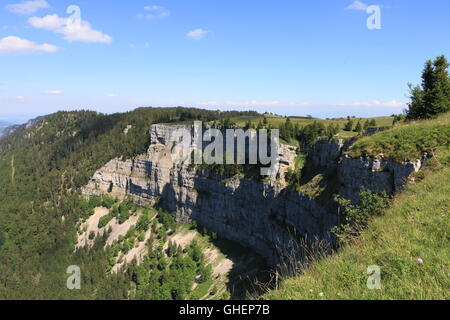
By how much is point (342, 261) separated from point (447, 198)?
5.33 m

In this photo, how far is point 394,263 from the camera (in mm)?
7082

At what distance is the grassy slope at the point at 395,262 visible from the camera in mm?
6207

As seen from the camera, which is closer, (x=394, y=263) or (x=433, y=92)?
(x=394, y=263)

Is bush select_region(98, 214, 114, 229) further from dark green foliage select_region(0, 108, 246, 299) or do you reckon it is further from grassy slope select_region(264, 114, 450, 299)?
grassy slope select_region(264, 114, 450, 299)

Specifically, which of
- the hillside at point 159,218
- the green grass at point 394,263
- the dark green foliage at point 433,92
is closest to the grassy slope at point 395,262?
the green grass at point 394,263

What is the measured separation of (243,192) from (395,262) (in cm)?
8159

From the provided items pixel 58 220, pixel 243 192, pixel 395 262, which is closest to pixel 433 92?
pixel 395 262

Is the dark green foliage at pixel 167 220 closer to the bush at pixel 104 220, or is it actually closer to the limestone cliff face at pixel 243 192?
the limestone cliff face at pixel 243 192

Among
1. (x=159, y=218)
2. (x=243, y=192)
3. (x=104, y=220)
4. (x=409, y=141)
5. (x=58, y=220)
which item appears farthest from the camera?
(x=58, y=220)

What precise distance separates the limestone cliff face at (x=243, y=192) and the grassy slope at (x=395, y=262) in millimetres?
14967

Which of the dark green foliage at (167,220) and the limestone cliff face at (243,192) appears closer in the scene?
the limestone cliff face at (243,192)

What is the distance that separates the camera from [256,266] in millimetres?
79688

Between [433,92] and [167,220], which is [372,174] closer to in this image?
[433,92]
